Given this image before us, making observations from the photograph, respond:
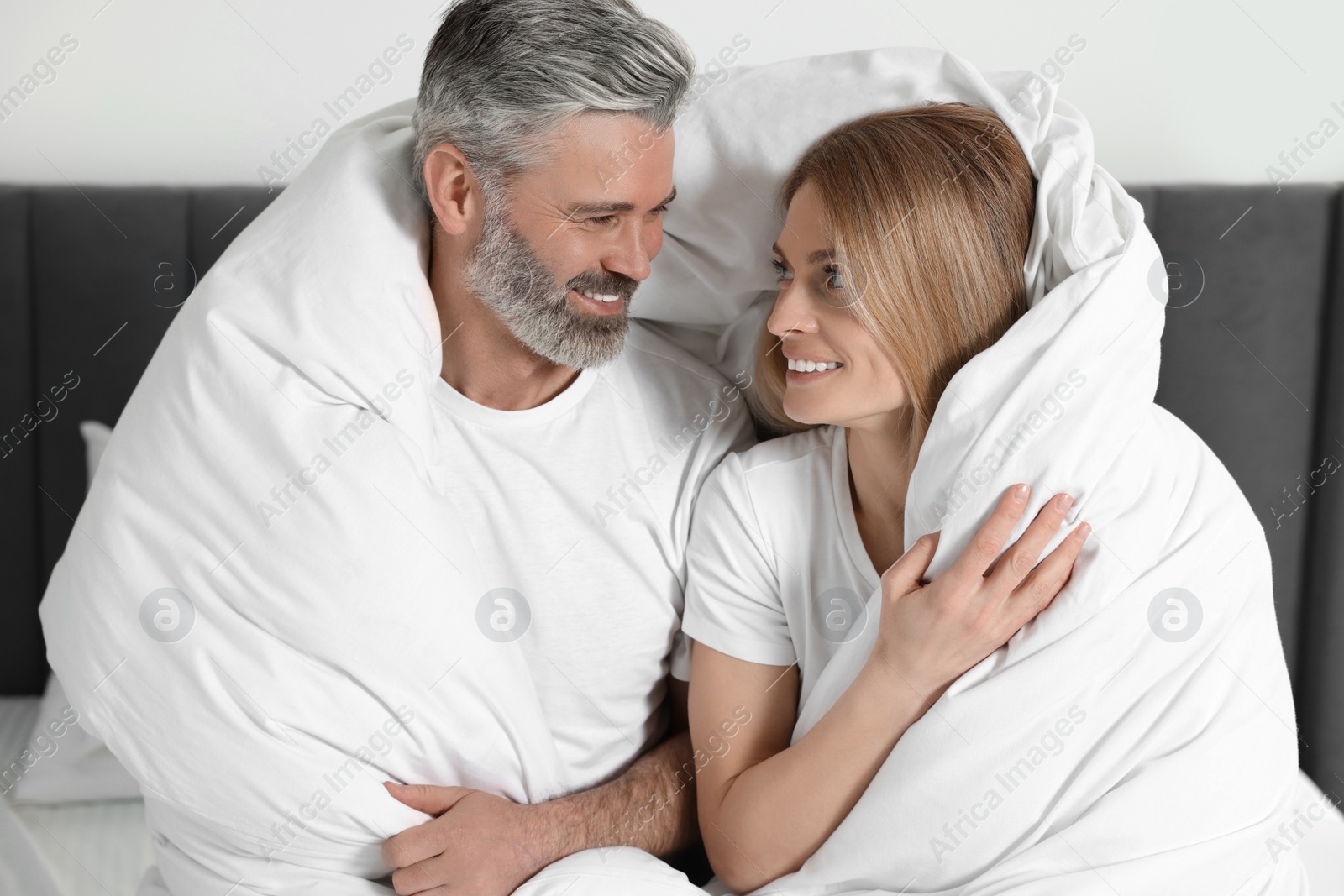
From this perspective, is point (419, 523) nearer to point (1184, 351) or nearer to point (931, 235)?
point (931, 235)

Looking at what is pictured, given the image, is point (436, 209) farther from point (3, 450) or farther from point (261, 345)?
point (3, 450)

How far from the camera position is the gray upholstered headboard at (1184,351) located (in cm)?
152

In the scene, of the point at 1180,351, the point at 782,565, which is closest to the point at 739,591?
the point at 782,565

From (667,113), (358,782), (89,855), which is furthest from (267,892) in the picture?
(667,113)

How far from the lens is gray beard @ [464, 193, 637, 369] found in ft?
3.79

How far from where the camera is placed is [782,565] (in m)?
1.17

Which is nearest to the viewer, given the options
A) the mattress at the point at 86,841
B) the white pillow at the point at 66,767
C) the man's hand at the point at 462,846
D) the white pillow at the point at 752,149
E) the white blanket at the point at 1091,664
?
A: the white blanket at the point at 1091,664

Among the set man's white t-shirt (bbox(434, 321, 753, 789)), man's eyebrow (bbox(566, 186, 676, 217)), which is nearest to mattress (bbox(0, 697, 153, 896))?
man's white t-shirt (bbox(434, 321, 753, 789))

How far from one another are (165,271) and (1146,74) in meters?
1.50

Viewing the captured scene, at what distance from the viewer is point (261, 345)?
1077mm

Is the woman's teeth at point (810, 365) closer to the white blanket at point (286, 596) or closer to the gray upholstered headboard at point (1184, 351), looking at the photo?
the white blanket at point (286, 596)

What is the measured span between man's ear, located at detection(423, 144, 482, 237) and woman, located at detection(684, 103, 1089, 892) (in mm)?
343

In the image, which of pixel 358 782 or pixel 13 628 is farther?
pixel 13 628

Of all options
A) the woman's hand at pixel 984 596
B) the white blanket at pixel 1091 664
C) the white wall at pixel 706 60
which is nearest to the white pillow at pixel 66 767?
the white wall at pixel 706 60
